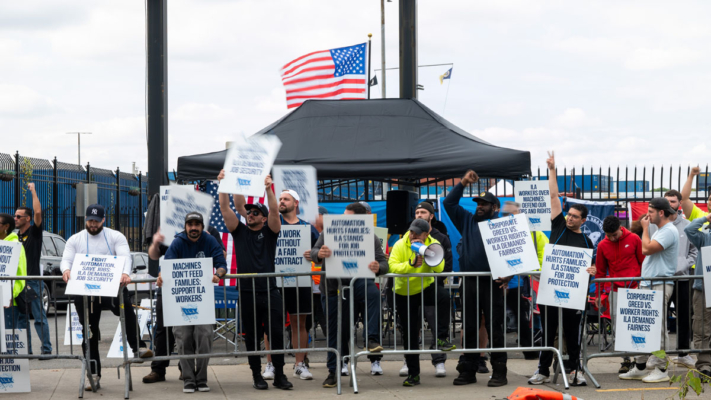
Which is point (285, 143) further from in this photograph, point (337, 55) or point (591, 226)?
point (591, 226)

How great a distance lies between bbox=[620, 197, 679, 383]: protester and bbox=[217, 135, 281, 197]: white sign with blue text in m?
4.10

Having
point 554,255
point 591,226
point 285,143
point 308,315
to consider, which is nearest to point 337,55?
point 285,143

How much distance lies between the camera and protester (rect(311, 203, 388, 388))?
26.3ft

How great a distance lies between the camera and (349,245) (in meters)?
7.88

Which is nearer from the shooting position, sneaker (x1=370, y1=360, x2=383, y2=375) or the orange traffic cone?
the orange traffic cone

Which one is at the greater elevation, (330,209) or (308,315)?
(330,209)

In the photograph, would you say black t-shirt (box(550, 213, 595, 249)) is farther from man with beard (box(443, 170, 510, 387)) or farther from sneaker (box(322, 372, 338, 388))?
sneaker (box(322, 372, 338, 388))

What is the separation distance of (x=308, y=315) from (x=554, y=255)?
9.94ft

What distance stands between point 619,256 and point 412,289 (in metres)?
2.67

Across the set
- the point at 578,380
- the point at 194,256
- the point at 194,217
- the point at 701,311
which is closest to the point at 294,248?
the point at 194,256

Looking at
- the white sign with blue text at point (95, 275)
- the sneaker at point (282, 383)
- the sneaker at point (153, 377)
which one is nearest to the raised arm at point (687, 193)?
the sneaker at point (282, 383)

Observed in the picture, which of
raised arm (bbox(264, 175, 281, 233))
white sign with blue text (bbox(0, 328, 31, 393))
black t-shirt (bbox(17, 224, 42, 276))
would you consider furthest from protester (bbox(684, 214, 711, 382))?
black t-shirt (bbox(17, 224, 42, 276))

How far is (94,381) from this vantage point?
7.89m

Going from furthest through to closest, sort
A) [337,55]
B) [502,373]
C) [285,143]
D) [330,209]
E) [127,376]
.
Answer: [337,55], [330,209], [285,143], [502,373], [127,376]
